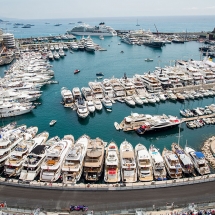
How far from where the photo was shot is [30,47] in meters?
150

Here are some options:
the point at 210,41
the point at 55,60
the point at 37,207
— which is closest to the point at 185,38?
the point at 210,41

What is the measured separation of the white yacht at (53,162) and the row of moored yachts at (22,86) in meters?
26.6

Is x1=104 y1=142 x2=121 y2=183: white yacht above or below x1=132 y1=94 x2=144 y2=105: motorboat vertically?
below

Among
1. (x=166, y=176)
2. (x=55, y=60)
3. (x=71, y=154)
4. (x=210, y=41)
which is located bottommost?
(x=166, y=176)

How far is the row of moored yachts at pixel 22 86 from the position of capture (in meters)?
62.3

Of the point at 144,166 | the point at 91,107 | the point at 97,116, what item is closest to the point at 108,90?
the point at 91,107

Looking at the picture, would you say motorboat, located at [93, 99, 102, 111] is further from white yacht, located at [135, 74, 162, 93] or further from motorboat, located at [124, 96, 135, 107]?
white yacht, located at [135, 74, 162, 93]

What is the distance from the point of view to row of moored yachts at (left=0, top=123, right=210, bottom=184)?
35.2 metres

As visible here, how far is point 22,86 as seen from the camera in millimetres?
76188

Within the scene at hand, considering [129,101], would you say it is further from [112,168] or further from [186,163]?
[112,168]

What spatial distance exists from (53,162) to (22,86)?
46.4 metres

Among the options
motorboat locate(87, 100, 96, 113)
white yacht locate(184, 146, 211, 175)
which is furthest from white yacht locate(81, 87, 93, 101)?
white yacht locate(184, 146, 211, 175)

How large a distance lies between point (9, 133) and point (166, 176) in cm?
3118

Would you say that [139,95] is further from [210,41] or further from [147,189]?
[210,41]
